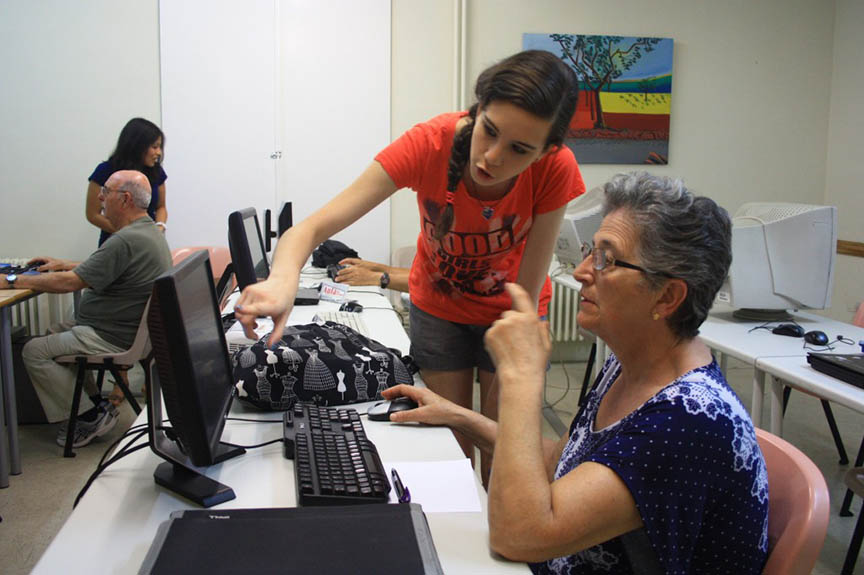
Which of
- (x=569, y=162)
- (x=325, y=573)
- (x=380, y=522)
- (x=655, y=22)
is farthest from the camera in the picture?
(x=655, y=22)

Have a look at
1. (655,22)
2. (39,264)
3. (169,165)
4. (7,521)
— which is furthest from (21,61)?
(655,22)

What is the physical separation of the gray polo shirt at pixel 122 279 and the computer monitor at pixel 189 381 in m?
1.97

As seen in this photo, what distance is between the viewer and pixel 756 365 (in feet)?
7.55

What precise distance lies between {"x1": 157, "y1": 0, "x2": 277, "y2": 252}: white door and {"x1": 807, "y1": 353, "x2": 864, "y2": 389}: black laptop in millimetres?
3204

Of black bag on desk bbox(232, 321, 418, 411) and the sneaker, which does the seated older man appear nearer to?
the sneaker

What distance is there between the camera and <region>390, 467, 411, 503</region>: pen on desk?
1130mm

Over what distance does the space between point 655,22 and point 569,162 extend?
3.54m

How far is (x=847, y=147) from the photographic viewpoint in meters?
4.91

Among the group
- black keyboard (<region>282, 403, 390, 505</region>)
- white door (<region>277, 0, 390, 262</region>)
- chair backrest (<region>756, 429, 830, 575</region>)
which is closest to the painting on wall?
white door (<region>277, 0, 390, 262</region>)

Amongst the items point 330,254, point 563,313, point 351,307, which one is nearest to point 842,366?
point 351,307

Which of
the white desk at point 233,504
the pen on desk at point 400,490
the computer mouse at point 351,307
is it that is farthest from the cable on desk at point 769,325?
the pen on desk at point 400,490

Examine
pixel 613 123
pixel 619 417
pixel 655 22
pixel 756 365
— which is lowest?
pixel 756 365

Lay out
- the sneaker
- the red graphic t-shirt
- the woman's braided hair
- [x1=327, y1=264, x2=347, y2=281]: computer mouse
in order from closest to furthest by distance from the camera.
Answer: the woman's braided hair → the red graphic t-shirt → the sneaker → [x1=327, y1=264, x2=347, y2=281]: computer mouse

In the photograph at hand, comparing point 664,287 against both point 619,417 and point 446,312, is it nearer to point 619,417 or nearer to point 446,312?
point 619,417
